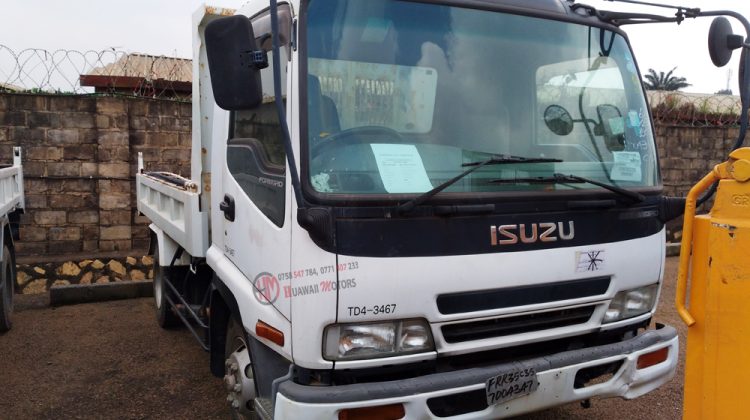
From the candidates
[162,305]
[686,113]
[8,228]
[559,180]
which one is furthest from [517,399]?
[686,113]

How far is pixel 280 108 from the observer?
7.63 ft

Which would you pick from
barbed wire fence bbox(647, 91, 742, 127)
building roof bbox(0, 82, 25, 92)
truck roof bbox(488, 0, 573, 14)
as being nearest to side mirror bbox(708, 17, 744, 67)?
truck roof bbox(488, 0, 573, 14)

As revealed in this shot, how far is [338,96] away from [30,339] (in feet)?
13.9

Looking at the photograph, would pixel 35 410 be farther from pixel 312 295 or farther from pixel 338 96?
pixel 338 96

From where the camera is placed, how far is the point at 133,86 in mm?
8266

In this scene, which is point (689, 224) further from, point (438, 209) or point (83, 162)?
point (83, 162)

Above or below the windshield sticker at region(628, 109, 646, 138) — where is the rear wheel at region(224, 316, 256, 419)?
below

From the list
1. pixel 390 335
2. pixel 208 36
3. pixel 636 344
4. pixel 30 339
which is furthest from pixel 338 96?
pixel 30 339

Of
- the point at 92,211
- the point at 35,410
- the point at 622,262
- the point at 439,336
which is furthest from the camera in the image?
the point at 92,211

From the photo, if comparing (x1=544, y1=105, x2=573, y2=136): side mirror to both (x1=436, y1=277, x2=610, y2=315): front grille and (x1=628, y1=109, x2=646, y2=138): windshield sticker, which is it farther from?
(x1=436, y1=277, x2=610, y2=315): front grille

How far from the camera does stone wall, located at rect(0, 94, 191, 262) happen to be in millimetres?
7426

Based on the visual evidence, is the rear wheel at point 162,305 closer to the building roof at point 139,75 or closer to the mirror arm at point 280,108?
the mirror arm at point 280,108

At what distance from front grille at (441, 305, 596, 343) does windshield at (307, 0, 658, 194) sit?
568mm

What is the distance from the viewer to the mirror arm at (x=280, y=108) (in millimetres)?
2281
